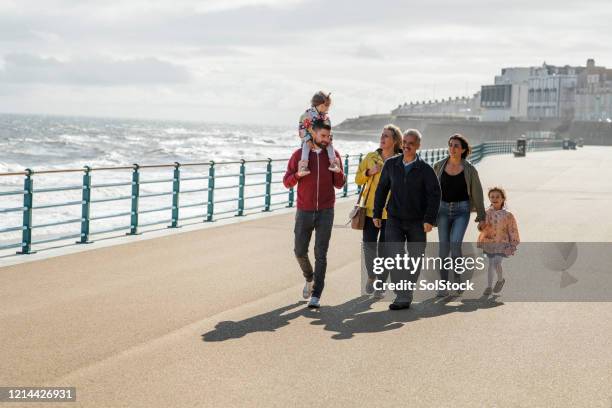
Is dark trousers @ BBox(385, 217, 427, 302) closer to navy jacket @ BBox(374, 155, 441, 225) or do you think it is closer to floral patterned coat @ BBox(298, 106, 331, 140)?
navy jacket @ BBox(374, 155, 441, 225)

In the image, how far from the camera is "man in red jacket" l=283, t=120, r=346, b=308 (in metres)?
8.48

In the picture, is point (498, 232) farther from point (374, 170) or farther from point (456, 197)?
point (374, 170)

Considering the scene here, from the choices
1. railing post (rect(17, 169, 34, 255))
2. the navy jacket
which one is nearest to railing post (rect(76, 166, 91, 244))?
railing post (rect(17, 169, 34, 255))

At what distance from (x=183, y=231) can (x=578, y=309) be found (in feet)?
24.3

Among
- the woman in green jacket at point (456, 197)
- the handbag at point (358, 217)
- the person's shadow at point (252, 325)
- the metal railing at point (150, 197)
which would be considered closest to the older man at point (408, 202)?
the handbag at point (358, 217)

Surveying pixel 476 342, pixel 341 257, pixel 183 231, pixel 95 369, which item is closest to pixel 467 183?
pixel 476 342

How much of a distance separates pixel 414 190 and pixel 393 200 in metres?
0.24

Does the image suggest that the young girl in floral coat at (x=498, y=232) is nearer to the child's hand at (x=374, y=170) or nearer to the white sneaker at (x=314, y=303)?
the child's hand at (x=374, y=170)

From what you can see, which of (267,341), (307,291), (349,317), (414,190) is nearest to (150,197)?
(307,291)

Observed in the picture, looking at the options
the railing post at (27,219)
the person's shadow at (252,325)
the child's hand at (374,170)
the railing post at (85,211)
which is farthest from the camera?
the railing post at (85,211)

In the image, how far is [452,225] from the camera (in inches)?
377

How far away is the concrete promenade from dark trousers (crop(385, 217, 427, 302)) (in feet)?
0.90

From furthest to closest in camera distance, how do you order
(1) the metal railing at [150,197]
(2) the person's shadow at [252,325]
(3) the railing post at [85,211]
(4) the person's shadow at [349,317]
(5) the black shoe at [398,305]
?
(3) the railing post at [85,211], (1) the metal railing at [150,197], (5) the black shoe at [398,305], (4) the person's shadow at [349,317], (2) the person's shadow at [252,325]

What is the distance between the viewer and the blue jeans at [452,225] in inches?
373
